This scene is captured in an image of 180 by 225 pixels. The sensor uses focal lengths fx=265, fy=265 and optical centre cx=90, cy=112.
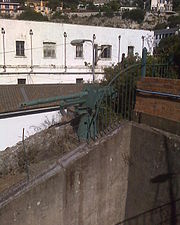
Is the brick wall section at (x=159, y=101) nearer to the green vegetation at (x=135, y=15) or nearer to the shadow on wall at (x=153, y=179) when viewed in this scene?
the shadow on wall at (x=153, y=179)

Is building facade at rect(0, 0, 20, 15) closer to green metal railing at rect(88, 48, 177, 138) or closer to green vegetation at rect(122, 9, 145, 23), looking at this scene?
green vegetation at rect(122, 9, 145, 23)

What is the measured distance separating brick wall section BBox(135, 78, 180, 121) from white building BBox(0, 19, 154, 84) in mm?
16326

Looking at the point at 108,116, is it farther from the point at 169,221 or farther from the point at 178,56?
the point at 169,221

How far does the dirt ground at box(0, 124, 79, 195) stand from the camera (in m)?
9.28

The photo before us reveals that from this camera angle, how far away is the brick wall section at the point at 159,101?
5.37 metres

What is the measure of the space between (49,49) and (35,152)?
1382cm

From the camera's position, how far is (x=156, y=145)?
547 cm

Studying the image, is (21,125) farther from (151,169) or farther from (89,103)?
(151,169)

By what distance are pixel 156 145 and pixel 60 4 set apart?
84840mm

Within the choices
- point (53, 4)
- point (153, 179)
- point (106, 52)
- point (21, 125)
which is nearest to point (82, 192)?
point (153, 179)

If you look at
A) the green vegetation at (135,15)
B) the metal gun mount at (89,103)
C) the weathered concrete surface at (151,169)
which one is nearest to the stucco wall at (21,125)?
the metal gun mount at (89,103)

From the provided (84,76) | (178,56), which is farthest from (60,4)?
(178,56)

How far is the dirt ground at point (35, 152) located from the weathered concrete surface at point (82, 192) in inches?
106

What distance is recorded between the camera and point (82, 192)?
19.1 feet
